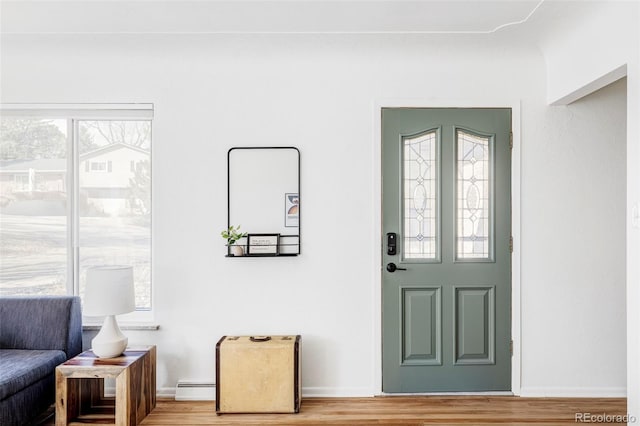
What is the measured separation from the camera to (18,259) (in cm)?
339

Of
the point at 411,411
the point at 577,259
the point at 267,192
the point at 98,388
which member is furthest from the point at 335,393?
the point at 577,259

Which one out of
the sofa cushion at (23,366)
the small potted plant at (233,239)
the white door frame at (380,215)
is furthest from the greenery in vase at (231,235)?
the sofa cushion at (23,366)

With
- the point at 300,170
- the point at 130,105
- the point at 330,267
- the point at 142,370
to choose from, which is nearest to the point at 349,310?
the point at 330,267

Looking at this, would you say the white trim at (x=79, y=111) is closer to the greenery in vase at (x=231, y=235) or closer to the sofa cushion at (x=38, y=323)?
the greenery in vase at (x=231, y=235)

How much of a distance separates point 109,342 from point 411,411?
195 cm

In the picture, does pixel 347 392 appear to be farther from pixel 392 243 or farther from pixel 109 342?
pixel 109 342

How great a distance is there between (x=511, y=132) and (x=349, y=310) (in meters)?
1.69

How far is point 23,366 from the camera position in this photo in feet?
8.70

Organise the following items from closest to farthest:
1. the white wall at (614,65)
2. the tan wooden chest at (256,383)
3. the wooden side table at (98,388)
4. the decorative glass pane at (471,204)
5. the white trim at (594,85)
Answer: the white wall at (614,65), the white trim at (594,85), the wooden side table at (98,388), the tan wooden chest at (256,383), the decorative glass pane at (471,204)

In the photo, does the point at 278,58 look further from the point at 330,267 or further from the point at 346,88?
the point at 330,267

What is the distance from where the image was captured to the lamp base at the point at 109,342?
286cm

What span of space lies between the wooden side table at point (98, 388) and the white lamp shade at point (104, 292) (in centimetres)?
30

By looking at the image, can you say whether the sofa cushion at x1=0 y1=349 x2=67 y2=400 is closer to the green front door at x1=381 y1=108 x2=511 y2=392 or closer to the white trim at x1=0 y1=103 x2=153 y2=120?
the white trim at x1=0 y1=103 x2=153 y2=120

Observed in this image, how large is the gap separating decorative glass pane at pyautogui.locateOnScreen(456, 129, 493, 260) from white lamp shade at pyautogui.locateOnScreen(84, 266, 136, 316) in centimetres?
225
